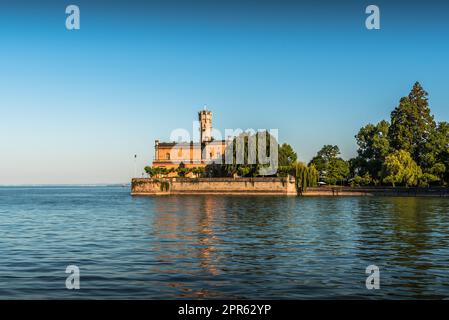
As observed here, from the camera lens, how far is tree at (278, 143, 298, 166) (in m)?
105

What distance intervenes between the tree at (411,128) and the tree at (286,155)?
66.2 ft

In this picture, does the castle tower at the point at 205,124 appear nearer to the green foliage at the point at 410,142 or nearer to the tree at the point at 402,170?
the green foliage at the point at 410,142

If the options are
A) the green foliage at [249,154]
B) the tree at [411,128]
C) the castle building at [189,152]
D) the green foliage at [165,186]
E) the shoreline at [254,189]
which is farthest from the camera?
the castle building at [189,152]

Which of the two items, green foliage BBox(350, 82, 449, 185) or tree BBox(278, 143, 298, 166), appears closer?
green foliage BBox(350, 82, 449, 185)

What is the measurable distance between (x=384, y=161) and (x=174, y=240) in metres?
68.8

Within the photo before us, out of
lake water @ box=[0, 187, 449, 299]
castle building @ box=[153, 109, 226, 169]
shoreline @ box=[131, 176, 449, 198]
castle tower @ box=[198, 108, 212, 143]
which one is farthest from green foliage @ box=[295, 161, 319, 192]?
lake water @ box=[0, 187, 449, 299]

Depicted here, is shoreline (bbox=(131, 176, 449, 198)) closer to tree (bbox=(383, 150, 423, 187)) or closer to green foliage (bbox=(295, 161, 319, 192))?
green foliage (bbox=(295, 161, 319, 192))

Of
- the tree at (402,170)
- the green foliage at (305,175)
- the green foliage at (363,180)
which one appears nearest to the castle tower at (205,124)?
the green foliage at (305,175)

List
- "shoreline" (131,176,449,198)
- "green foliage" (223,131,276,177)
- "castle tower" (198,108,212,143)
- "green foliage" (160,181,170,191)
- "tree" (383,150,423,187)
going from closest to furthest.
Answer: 1. "tree" (383,150,423,187)
2. "shoreline" (131,176,449,198)
3. "green foliage" (223,131,276,177)
4. "green foliage" (160,181,170,191)
5. "castle tower" (198,108,212,143)

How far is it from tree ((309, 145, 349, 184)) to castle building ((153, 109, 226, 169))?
21.3m

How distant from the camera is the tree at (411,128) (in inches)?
A: 3617

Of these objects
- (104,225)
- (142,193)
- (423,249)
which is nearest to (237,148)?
(142,193)
